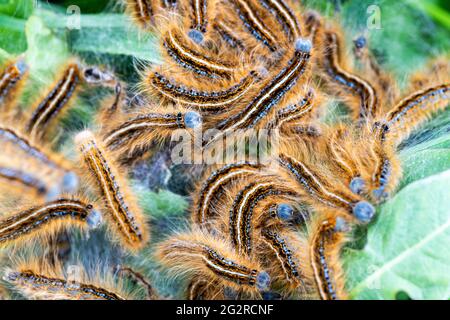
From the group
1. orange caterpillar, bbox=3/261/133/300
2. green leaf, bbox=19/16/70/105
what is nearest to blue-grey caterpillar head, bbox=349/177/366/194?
orange caterpillar, bbox=3/261/133/300

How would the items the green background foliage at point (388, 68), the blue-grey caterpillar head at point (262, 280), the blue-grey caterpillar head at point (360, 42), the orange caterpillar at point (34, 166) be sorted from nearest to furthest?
the orange caterpillar at point (34, 166) < the green background foliage at point (388, 68) < the blue-grey caterpillar head at point (262, 280) < the blue-grey caterpillar head at point (360, 42)

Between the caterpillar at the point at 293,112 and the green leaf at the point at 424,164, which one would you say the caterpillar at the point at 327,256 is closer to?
the green leaf at the point at 424,164

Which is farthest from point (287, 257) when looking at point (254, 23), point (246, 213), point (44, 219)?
point (254, 23)

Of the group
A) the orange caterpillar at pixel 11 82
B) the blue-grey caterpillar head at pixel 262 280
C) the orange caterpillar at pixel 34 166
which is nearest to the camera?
the orange caterpillar at pixel 34 166

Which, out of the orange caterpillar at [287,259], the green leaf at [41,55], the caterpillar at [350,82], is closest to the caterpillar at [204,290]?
the orange caterpillar at [287,259]

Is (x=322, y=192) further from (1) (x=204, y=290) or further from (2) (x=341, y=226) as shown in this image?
(1) (x=204, y=290)
